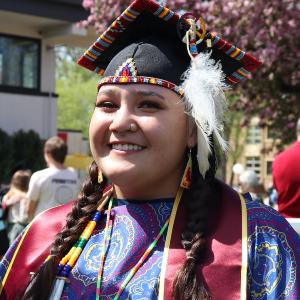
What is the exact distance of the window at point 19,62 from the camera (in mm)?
12945

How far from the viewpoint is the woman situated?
2129 mm

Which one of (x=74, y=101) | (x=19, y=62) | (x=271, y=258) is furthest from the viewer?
(x=74, y=101)

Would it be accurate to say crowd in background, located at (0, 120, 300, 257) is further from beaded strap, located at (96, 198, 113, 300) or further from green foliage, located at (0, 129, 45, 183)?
green foliage, located at (0, 129, 45, 183)

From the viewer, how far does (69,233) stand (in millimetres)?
2400

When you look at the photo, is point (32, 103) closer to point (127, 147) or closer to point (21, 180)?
point (21, 180)

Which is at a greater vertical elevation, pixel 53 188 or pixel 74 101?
pixel 74 101

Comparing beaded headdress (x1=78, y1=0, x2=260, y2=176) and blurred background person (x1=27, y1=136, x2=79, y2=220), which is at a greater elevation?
beaded headdress (x1=78, y1=0, x2=260, y2=176)

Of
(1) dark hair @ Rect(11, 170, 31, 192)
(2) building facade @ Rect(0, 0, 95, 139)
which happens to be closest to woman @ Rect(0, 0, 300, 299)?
(1) dark hair @ Rect(11, 170, 31, 192)

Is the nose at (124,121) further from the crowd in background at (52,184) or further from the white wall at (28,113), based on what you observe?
the white wall at (28,113)

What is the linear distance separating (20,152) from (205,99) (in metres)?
11.0

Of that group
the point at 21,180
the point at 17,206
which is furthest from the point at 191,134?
the point at 21,180

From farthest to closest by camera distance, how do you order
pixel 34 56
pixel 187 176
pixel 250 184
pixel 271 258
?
pixel 34 56 < pixel 250 184 < pixel 187 176 < pixel 271 258

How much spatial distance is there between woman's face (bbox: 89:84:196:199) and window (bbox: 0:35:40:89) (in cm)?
1089

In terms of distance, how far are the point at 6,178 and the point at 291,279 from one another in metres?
10.7
